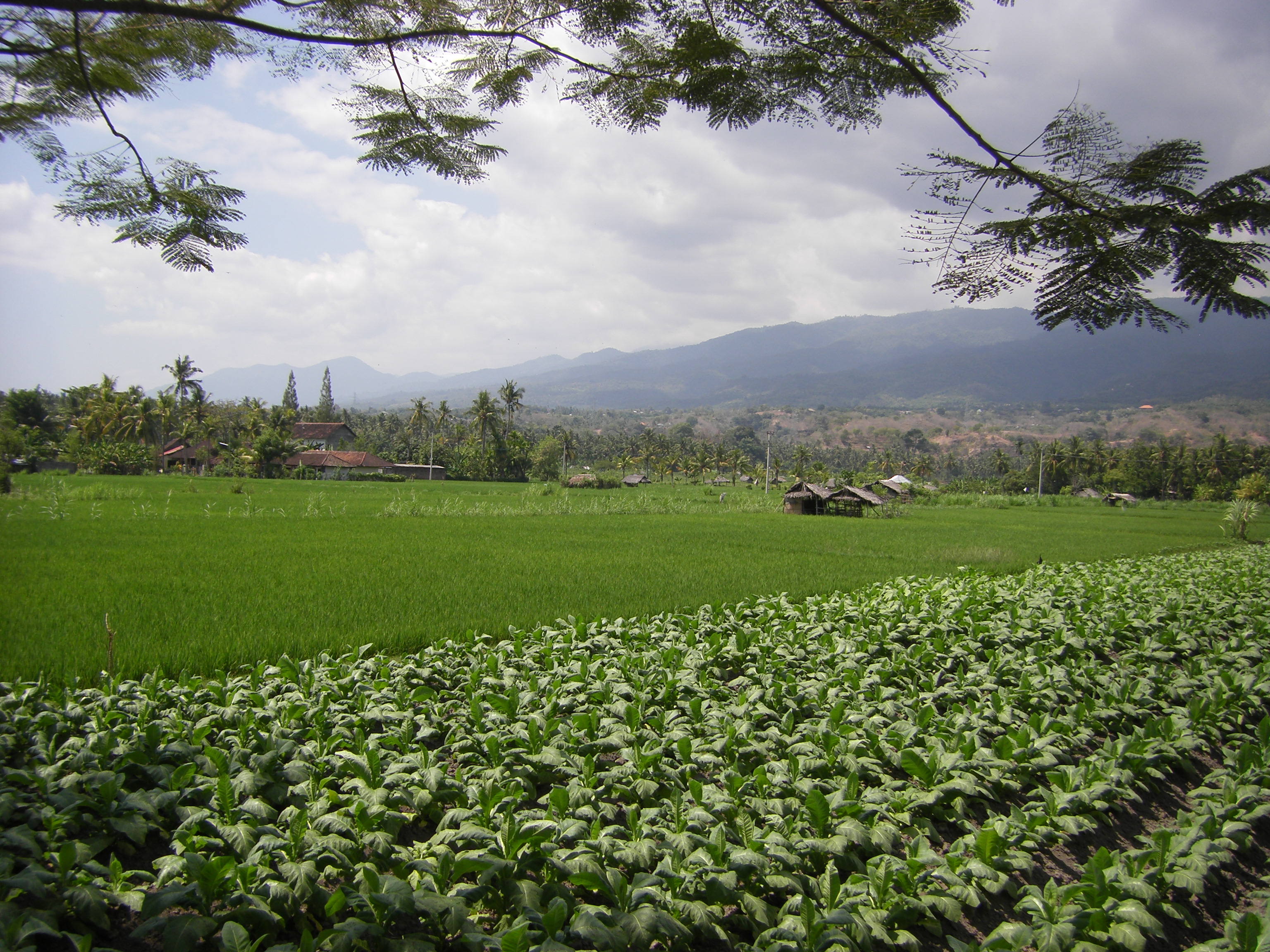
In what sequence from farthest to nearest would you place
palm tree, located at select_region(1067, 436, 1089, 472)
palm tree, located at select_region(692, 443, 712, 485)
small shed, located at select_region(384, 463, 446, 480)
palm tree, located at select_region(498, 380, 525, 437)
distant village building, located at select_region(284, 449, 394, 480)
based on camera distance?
1. palm tree, located at select_region(692, 443, 712, 485)
2. palm tree, located at select_region(1067, 436, 1089, 472)
3. palm tree, located at select_region(498, 380, 525, 437)
4. small shed, located at select_region(384, 463, 446, 480)
5. distant village building, located at select_region(284, 449, 394, 480)

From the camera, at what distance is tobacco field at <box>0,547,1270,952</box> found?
2385 millimetres

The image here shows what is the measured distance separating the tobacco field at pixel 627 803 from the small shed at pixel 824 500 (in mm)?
32291

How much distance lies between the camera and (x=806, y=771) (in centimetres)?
375

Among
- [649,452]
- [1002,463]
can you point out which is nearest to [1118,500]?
[1002,463]

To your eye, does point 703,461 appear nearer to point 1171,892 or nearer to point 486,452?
point 486,452

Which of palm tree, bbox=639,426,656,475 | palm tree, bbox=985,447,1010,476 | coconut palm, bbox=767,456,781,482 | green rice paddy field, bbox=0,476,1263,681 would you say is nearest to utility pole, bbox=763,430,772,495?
coconut palm, bbox=767,456,781,482

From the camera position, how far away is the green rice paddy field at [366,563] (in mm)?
6082

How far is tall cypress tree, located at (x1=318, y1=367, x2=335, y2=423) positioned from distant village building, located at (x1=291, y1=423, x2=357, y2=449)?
18536mm

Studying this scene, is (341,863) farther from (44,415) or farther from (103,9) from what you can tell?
(44,415)

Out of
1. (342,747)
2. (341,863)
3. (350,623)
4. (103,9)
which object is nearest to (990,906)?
(341,863)

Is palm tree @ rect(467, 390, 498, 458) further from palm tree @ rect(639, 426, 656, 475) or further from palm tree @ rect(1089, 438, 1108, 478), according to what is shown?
palm tree @ rect(1089, 438, 1108, 478)

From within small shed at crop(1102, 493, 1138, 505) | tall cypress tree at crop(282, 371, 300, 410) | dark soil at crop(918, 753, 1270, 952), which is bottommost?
small shed at crop(1102, 493, 1138, 505)

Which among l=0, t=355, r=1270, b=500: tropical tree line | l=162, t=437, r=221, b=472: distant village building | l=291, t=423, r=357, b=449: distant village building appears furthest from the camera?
l=291, t=423, r=357, b=449: distant village building

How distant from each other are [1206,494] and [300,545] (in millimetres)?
87694
